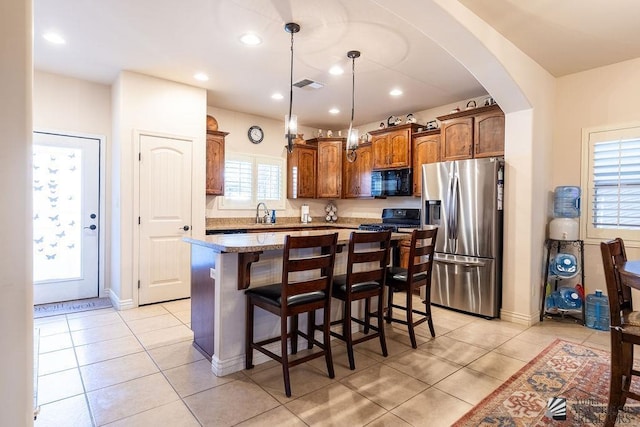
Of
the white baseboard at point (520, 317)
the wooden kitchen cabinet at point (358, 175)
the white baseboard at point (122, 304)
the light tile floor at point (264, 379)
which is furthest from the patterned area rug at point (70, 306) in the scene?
the white baseboard at point (520, 317)

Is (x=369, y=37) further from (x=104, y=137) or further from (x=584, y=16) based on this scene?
(x=104, y=137)

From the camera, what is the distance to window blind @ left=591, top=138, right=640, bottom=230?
11.3 ft

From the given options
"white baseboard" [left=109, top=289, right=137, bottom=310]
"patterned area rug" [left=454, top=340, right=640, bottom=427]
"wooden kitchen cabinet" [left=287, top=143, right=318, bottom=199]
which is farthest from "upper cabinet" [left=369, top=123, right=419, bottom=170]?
"white baseboard" [left=109, top=289, right=137, bottom=310]

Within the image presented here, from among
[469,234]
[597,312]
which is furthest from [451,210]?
[597,312]

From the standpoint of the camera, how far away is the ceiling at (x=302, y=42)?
266cm

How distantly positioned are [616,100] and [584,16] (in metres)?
1.37

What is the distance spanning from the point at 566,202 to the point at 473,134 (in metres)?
1.28

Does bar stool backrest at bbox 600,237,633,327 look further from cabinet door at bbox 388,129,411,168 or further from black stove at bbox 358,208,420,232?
cabinet door at bbox 388,129,411,168

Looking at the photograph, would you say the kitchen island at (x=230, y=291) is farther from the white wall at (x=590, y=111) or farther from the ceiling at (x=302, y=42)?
the white wall at (x=590, y=111)

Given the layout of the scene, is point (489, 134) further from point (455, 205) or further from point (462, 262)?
point (462, 262)

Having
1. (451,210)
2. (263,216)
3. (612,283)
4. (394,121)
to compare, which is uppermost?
(394,121)

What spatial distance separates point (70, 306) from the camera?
404 centimetres

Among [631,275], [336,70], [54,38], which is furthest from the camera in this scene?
[336,70]

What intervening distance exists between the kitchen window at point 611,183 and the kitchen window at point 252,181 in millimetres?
4365
